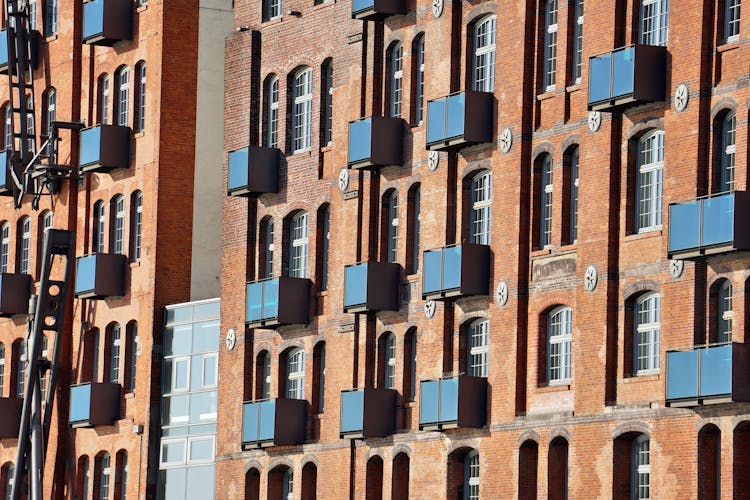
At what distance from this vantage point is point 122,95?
81062 mm

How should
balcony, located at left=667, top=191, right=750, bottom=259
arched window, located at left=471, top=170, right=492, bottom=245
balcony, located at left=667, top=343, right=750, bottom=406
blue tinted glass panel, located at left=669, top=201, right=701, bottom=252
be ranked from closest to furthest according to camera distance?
balcony, located at left=667, top=343, right=750, bottom=406, balcony, located at left=667, top=191, right=750, bottom=259, blue tinted glass panel, located at left=669, top=201, right=701, bottom=252, arched window, located at left=471, top=170, right=492, bottom=245

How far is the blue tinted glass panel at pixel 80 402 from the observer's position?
78625mm

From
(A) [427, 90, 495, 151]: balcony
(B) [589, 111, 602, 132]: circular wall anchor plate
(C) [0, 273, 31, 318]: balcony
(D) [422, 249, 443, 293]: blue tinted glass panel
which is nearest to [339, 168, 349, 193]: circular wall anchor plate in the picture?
(D) [422, 249, 443, 293]: blue tinted glass panel

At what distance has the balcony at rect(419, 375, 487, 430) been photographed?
204ft

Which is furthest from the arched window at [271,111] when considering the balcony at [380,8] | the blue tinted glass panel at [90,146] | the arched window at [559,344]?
the arched window at [559,344]

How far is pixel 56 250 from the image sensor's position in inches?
3130

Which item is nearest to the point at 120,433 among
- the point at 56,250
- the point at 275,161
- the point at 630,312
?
the point at 56,250

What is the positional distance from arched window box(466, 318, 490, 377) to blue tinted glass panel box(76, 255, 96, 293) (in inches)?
744

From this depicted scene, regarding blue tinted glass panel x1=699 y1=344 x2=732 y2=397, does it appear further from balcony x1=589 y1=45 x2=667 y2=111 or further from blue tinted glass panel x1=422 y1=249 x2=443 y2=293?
blue tinted glass panel x1=422 y1=249 x2=443 y2=293

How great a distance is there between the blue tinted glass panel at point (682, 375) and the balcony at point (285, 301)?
56.3 ft

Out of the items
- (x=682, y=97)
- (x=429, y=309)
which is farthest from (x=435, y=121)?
(x=682, y=97)

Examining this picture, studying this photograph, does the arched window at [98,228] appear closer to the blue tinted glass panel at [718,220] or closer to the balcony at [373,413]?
the balcony at [373,413]

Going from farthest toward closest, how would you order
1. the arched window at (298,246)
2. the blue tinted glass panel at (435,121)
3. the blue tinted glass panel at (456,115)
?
the arched window at (298,246), the blue tinted glass panel at (435,121), the blue tinted glass panel at (456,115)

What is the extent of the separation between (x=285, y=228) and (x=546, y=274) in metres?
13.1
